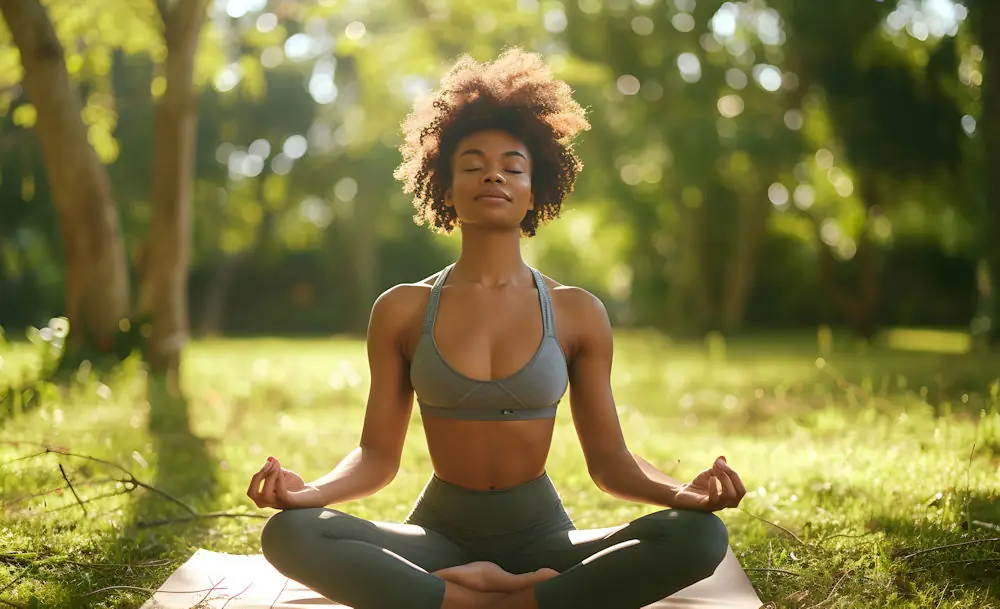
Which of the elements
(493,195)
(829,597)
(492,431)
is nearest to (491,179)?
(493,195)

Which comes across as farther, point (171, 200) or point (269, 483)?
point (171, 200)

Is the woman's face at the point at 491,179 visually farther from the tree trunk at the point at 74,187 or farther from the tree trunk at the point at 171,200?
the tree trunk at the point at 171,200

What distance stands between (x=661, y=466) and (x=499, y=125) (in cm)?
337

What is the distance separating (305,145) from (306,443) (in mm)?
23205

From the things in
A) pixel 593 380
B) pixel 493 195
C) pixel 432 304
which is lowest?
pixel 593 380

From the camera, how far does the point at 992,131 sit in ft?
43.5

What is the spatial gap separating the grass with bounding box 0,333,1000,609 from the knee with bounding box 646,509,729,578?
29.3 inches

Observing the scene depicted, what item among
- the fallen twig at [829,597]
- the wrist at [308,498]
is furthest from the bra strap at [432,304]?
the fallen twig at [829,597]

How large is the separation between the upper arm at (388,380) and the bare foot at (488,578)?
0.51 metres

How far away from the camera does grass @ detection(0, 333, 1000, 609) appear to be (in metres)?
3.56

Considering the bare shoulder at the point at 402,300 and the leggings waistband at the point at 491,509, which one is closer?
the leggings waistband at the point at 491,509

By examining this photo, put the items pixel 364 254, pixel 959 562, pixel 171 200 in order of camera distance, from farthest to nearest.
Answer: pixel 364 254
pixel 171 200
pixel 959 562

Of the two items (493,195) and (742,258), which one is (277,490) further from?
(742,258)

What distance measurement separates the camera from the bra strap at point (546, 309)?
3146mm
